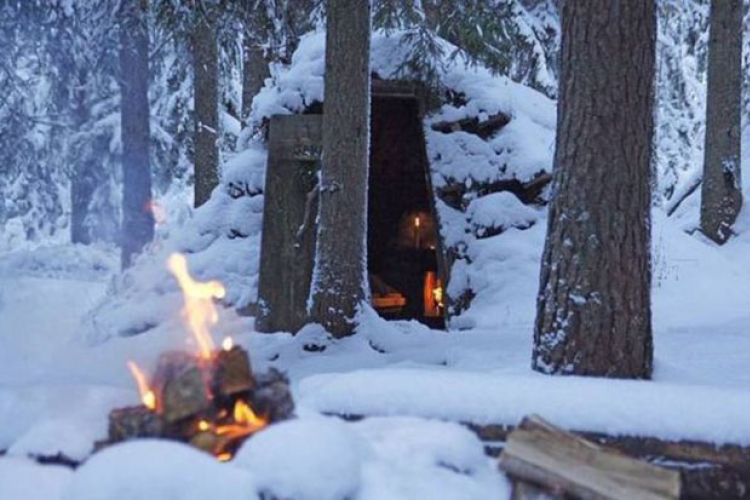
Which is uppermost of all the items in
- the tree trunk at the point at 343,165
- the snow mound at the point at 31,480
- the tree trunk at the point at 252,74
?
the tree trunk at the point at 252,74

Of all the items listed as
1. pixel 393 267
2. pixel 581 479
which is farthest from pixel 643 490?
pixel 393 267

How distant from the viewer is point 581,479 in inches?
131

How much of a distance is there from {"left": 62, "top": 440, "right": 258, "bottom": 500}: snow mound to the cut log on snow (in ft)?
4.17

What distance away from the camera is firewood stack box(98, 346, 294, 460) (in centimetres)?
365

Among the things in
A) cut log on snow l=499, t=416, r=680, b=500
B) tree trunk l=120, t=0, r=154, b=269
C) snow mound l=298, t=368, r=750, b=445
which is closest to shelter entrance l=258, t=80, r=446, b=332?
snow mound l=298, t=368, r=750, b=445

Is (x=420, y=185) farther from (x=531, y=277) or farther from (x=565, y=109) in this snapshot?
(x=565, y=109)

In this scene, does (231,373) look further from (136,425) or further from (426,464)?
(426,464)

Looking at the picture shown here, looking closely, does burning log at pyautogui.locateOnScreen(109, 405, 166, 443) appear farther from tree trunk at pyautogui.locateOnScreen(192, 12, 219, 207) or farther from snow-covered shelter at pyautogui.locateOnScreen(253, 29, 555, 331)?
tree trunk at pyautogui.locateOnScreen(192, 12, 219, 207)

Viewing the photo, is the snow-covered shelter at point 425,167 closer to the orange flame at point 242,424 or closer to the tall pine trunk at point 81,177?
the orange flame at point 242,424

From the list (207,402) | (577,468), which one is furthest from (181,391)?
(577,468)

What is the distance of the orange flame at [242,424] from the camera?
376 centimetres

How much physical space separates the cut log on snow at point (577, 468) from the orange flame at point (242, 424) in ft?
4.17

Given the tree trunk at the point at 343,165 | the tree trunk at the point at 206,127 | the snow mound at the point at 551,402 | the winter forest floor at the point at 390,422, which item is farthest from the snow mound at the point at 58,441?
the tree trunk at the point at 206,127

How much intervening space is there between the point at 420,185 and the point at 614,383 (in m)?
9.64
